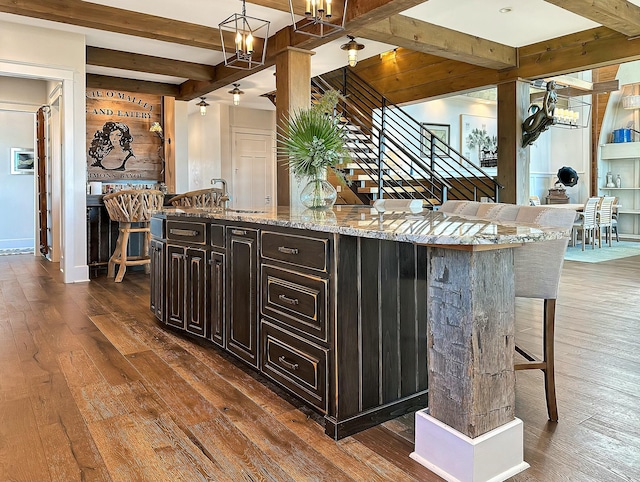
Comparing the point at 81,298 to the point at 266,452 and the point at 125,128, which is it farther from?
the point at 125,128

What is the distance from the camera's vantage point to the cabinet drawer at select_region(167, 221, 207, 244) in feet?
9.86

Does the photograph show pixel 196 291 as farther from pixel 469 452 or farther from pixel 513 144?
pixel 513 144

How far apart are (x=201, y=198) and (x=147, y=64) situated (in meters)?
2.56

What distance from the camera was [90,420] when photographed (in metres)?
2.07

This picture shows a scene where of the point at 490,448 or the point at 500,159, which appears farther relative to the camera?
the point at 500,159

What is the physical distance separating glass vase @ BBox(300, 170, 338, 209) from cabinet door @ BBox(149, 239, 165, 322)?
1.11 meters

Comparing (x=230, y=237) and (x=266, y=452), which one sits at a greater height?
(x=230, y=237)

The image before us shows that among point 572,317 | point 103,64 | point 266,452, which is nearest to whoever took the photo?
point 266,452

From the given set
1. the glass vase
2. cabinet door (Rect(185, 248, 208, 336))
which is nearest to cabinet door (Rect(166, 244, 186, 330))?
cabinet door (Rect(185, 248, 208, 336))

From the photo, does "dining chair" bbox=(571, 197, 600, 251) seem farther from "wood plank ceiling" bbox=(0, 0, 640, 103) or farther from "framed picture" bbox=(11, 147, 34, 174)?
"framed picture" bbox=(11, 147, 34, 174)

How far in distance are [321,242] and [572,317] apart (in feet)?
8.96

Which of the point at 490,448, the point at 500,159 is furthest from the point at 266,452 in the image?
the point at 500,159

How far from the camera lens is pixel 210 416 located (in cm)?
211

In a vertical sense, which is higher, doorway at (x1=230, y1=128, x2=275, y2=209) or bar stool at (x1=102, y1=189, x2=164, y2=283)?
doorway at (x1=230, y1=128, x2=275, y2=209)
